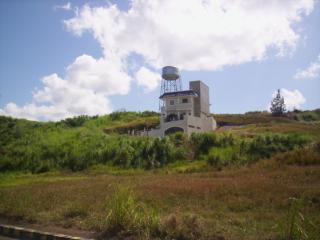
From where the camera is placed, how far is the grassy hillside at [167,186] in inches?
301

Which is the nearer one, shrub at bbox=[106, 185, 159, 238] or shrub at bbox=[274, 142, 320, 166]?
shrub at bbox=[106, 185, 159, 238]

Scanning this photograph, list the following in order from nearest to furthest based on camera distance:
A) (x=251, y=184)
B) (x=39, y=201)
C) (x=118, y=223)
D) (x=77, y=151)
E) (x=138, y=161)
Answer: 1. (x=118, y=223)
2. (x=39, y=201)
3. (x=251, y=184)
4. (x=138, y=161)
5. (x=77, y=151)

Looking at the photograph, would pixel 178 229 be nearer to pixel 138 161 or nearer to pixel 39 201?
pixel 39 201

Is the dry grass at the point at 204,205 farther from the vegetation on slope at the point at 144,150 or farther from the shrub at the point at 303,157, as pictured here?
the vegetation on slope at the point at 144,150

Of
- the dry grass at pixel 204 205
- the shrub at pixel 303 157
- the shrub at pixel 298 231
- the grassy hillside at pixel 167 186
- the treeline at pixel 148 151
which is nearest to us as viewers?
the shrub at pixel 298 231

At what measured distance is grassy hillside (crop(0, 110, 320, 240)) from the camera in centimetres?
765

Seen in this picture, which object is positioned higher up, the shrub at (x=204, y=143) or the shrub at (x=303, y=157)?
the shrub at (x=204, y=143)

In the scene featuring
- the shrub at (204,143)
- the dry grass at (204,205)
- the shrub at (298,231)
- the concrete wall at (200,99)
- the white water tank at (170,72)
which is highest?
the white water tank at (170,72)

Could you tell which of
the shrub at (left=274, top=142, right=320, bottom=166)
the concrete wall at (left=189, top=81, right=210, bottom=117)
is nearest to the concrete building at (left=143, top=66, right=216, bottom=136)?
the concrete wall at (left=189, top=81, right=210, bottom=117)

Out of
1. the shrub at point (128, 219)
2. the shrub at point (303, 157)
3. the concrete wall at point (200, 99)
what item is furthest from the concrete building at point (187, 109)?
the shrub at point (128, 219)

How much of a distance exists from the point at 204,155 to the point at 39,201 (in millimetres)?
16668

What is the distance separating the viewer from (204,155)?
26531 millimetres

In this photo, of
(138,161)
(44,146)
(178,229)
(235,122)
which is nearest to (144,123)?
(235,122)

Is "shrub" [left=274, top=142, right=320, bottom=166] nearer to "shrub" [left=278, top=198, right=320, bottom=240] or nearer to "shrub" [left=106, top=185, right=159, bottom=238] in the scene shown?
"shrub" [left=278, top=198, right=320, bottom=240]
